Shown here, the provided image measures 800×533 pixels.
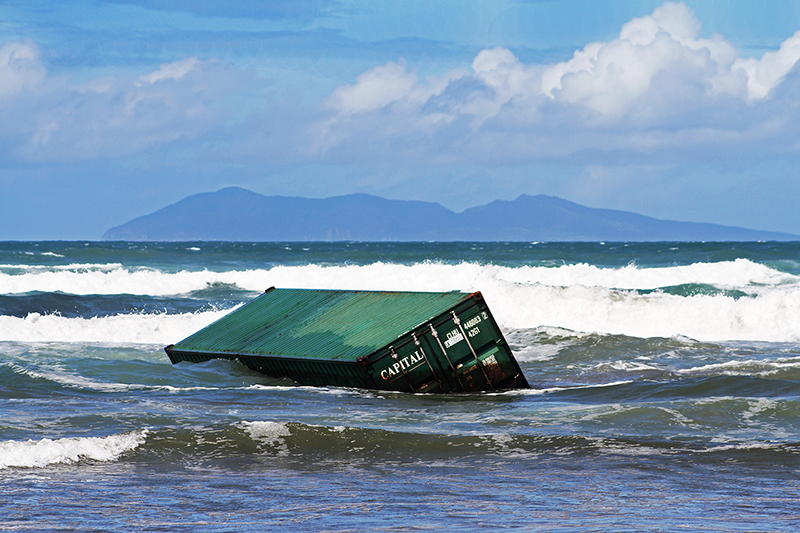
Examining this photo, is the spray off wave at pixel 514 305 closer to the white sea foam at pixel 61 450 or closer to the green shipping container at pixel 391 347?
the green shipping container at pixel 391 347

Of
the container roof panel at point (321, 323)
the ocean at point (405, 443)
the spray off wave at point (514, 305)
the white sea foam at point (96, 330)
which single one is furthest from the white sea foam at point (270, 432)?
the spray off wave at point (514, 305)

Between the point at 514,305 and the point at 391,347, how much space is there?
64.3ft

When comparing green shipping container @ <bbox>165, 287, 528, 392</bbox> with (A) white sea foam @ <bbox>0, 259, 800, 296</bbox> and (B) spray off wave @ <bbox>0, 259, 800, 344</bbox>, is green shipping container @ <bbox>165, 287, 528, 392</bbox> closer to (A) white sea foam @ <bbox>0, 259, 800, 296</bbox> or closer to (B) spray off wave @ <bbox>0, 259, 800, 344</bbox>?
(B) spray off wave @ <bbox>0, 259, 800, 344</bbox>

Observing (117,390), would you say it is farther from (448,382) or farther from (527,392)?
(527,392)

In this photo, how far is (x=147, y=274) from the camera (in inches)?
2205

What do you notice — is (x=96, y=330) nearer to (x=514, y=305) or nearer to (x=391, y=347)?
(x=391, y=347)

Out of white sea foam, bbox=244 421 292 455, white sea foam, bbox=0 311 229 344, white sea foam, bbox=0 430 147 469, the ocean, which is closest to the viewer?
the ocean

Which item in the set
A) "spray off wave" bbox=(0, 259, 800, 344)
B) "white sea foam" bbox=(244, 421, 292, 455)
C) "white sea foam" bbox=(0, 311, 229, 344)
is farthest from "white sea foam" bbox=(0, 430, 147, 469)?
"spray off wave" bbox=(0, 259, 800, 344)

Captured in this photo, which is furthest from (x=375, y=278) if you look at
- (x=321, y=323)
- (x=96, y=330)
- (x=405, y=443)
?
(x=405, y=443)

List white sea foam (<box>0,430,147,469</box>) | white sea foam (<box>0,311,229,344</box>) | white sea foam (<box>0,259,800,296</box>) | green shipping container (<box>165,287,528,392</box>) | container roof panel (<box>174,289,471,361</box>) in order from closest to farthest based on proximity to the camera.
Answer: white sea foam (<box>0,430,147,469</box>) < green shipping container (<box>165,287,528,392</box>) < container roof panel (<box>174,289,471,361</box>) < white sea foam (<box>0,311,229,344</box>) < white sea foam (<box>0,259,800,296</box>)

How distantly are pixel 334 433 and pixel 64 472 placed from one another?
13.3ft

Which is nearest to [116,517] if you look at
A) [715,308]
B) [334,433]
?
[334,433]

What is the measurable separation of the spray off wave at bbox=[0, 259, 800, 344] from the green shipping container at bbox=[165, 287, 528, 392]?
9531 millimetres

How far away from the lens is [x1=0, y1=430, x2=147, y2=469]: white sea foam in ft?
36.6
